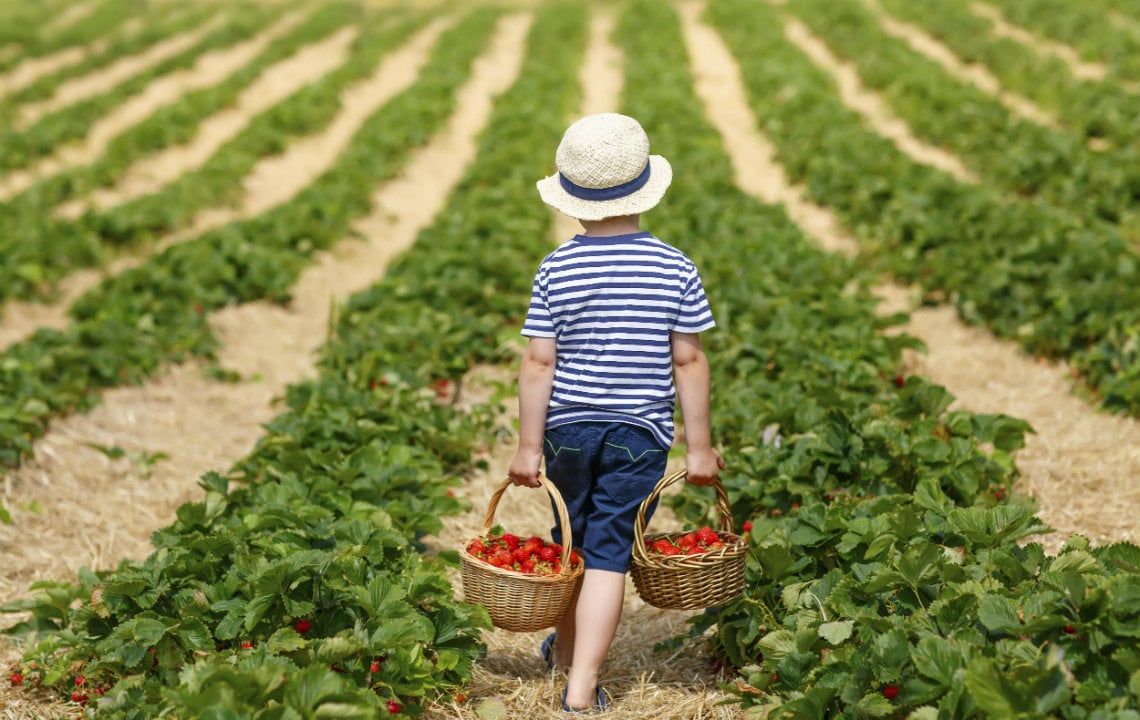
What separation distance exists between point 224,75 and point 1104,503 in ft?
78.0

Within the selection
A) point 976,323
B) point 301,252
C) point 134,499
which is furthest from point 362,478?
point 301,252

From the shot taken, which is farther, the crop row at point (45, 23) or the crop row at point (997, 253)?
the crop row at point (45, 23)

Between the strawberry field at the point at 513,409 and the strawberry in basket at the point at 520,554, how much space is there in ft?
0.09

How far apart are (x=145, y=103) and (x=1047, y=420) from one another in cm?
1974

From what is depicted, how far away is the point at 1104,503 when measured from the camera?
5.53 m

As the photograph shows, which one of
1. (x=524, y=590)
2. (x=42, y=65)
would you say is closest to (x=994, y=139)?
(x=524, y=590)

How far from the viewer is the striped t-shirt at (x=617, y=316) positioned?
353cm

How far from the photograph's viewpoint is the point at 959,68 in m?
22.1

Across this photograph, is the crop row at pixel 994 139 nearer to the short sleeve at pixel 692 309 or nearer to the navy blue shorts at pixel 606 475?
the short sleeve at pixel 692 309

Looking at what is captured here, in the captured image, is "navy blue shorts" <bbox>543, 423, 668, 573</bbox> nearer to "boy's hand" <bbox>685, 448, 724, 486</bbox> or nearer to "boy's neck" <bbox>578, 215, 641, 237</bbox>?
"boy's hand" <bbox>685, 448, 724, 486</bbox>

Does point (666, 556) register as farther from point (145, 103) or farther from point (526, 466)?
point (145, 103)

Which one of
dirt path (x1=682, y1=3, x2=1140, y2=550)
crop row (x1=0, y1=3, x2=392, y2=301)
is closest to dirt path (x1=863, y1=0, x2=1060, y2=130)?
dirt path (x1=682, y1=3, x2=1140, y2=550)

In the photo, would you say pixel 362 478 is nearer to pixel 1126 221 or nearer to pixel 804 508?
pixel 804 508

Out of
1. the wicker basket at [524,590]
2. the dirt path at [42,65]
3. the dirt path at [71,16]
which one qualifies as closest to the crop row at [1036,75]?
the wicker basket at [524,590]
